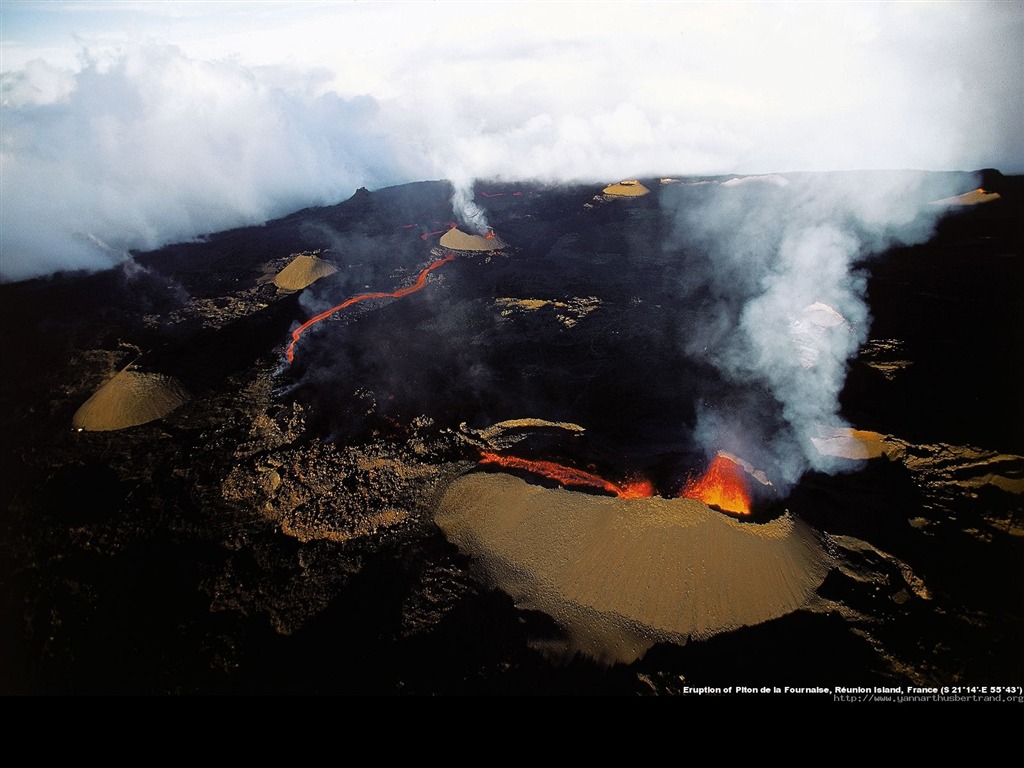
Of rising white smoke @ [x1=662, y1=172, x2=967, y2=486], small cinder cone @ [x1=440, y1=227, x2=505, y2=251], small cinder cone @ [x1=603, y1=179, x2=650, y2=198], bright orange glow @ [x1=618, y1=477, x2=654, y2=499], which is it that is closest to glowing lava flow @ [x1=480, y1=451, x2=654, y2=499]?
bright orange glow @ [x1=618, y1=477, x2=654, y2=499]

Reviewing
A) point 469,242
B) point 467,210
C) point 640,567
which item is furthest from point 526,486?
point 467,210

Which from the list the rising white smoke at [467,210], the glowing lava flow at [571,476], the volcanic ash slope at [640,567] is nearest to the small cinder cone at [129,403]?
the glowing lava flow at [571,476]

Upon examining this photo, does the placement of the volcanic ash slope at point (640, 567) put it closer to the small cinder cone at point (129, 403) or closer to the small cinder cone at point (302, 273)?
the small cinder cone at point (129, 403)

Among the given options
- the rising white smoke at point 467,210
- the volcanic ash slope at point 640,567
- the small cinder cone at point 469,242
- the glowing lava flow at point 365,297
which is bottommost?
the volcanic ash slope at point 640,567

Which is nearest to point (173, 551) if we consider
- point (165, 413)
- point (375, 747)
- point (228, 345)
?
point (165, 413)

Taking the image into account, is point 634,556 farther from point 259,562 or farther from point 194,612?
point 194,612

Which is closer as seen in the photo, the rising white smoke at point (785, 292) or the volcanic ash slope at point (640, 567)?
the volcanic ash slope at point (640, 567)

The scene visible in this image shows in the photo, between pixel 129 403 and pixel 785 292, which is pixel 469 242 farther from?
pixel 129 403
